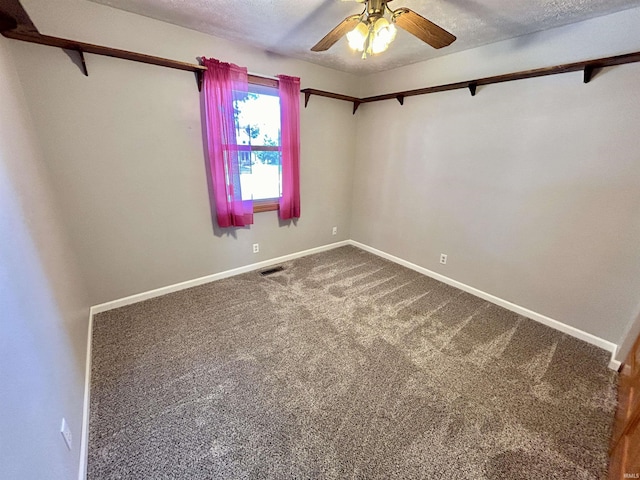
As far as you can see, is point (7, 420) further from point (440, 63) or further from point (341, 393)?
point (440, 63)

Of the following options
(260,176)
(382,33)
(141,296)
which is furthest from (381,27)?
(141,296)

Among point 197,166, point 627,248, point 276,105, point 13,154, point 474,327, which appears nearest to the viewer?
point 13,154

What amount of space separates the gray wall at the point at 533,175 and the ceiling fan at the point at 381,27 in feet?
4.11

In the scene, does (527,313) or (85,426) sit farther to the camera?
(527,313)

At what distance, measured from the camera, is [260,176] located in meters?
2.99

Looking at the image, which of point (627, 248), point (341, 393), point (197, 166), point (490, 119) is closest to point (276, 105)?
point (197, 166)

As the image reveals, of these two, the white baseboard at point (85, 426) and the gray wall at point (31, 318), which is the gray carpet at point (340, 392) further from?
the gray wall at point (31, 318)

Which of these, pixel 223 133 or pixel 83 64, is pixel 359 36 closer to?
pixel 223 133

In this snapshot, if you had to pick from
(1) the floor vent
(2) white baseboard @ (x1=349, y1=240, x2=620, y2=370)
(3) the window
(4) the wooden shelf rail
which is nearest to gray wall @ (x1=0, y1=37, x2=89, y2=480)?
(4) the wooden shelf rail

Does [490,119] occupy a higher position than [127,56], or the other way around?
[127,56]

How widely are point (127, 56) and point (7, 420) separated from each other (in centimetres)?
238

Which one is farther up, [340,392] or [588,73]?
[588,73]

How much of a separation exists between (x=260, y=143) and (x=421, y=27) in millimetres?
1896

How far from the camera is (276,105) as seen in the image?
2.89 m
